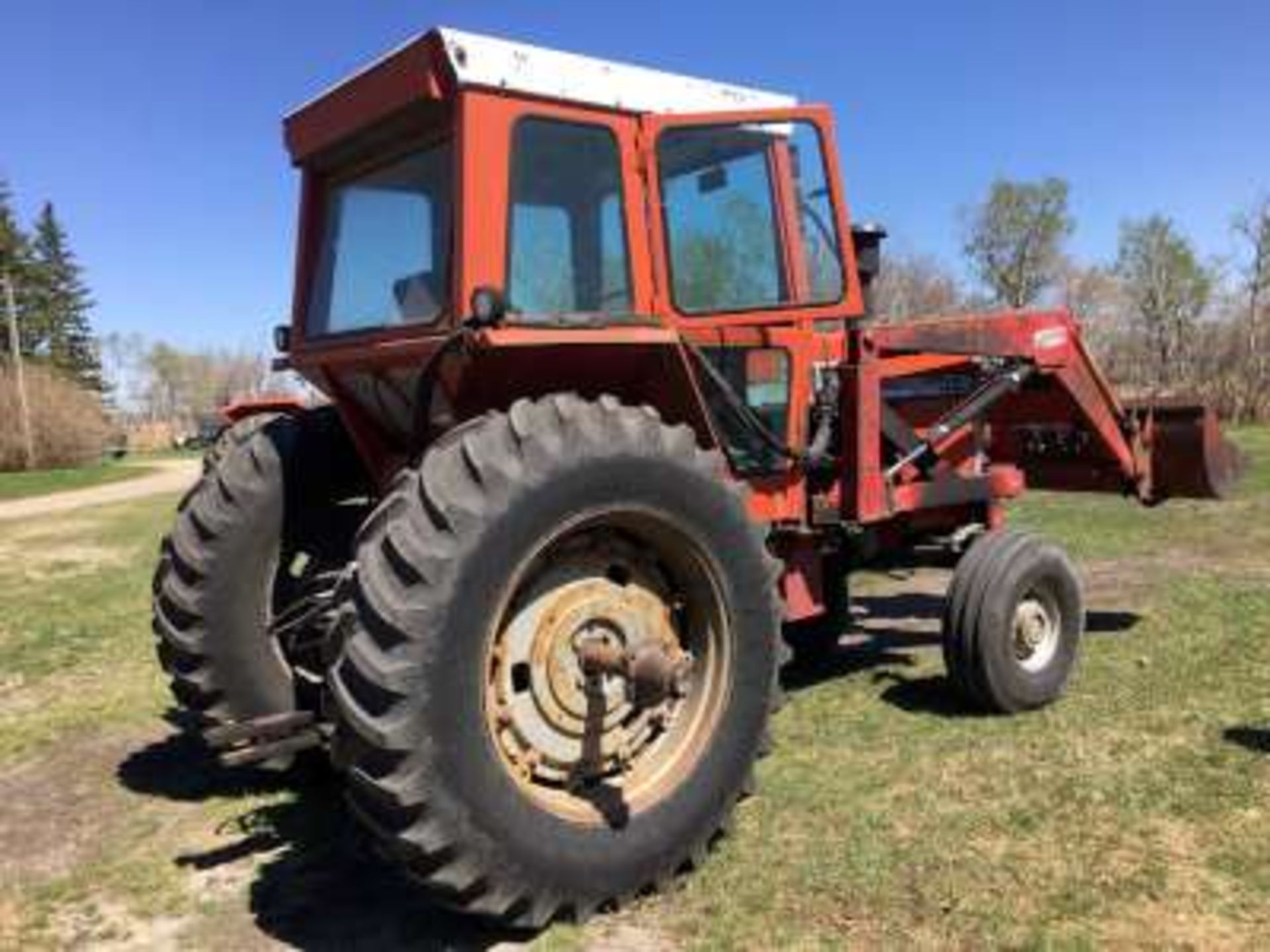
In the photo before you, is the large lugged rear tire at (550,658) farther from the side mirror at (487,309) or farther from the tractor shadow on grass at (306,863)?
the tractor shadow on grass at (306,863)

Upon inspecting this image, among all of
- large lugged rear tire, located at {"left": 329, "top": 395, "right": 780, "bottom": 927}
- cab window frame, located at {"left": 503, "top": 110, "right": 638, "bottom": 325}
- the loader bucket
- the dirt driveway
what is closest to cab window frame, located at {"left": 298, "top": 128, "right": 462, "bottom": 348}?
cab window frame, located at {"left": 503, "top": 110, "right": 638, "bottom": 325}

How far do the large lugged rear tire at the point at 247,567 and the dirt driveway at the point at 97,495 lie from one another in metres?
17.5

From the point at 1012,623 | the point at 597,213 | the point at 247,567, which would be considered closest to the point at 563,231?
the point at 597,213

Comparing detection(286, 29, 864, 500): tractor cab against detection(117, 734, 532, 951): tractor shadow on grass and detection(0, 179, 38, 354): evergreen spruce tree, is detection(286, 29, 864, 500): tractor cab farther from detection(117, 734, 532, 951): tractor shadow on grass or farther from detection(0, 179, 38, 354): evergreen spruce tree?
detection(0, 179, 38, 354): evergreen spruce tree

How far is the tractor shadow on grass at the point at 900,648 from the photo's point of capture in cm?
597

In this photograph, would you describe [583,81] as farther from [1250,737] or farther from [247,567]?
[1250,737]

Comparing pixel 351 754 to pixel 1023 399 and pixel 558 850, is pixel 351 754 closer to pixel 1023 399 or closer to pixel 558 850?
pixel 558 850

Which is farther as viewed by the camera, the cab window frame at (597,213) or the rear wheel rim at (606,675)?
the cab window frame at (597,213)

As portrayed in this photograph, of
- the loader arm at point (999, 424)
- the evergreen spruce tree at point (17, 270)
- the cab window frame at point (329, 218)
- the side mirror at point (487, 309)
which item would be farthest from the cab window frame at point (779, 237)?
the evergreen spruce tree at point (17, 270)

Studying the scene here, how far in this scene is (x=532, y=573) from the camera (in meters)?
4.04

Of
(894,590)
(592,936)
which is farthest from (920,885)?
(894,590)

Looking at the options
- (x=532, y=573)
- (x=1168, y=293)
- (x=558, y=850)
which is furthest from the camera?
(x=1168, y=293)

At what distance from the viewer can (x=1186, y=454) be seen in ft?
23.7

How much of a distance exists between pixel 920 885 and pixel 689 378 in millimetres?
1888
